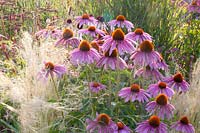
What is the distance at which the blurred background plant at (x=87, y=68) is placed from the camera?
240cm

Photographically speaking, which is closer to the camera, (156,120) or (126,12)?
(156,120)

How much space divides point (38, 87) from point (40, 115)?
20cm

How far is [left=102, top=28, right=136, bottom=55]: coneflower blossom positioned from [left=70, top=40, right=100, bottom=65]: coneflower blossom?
0.19 feet

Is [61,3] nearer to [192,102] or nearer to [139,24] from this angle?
[139,24]

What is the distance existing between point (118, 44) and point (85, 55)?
0.17 m

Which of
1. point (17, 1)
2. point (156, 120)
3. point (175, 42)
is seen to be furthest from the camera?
point (17, 1)

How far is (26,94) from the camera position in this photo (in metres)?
2.61

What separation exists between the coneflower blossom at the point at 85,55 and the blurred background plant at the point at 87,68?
0.88 ft

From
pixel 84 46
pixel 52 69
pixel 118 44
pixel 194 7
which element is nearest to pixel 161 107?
pixel 118 44

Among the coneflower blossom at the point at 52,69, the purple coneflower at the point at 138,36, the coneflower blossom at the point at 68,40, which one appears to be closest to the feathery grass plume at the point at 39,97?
the coneflower blossom at the point at 52,69

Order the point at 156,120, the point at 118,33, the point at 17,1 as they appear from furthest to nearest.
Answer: the point at 17,1 < the point at 118,33 < the point at 156,120

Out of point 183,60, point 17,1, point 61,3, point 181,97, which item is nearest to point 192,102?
point 181,97

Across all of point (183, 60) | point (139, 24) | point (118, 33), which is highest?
point (118, 33)

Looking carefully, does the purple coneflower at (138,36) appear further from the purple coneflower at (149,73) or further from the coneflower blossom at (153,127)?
the coneflower blossom at (153,127)
